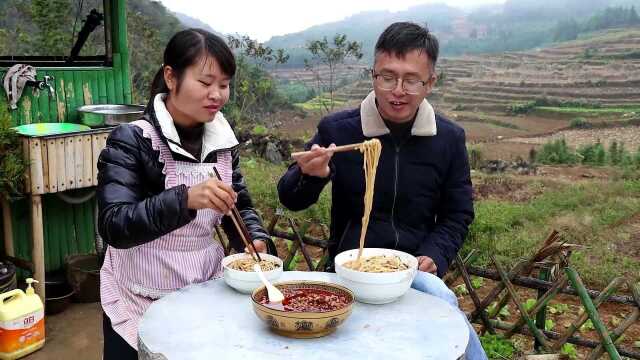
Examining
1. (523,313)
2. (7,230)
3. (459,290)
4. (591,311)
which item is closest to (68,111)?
(7,230)

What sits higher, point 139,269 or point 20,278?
point 139,269

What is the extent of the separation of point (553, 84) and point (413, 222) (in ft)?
111

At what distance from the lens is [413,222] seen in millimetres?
2695

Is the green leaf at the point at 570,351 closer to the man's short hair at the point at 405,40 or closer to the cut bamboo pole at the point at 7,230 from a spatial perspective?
the man's short hair at the point at 405,40

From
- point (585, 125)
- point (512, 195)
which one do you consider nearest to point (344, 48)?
point (512, 195)

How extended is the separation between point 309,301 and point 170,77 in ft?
3.25

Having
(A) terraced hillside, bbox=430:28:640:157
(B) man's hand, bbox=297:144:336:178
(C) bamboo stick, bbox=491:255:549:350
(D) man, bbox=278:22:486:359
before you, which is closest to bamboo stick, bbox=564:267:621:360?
(C) bamboo stick, bbox=491:255:549:350

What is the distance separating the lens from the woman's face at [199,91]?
2.12m

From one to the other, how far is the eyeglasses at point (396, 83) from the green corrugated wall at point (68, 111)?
3190mm

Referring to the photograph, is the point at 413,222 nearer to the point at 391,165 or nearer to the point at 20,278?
the point at 391,165

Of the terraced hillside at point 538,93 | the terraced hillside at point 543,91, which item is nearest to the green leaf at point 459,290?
the terraced hillside at point 538,93

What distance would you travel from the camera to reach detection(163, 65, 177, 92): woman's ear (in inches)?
86.0

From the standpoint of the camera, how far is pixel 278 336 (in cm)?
174

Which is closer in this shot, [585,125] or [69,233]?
[69,233]
